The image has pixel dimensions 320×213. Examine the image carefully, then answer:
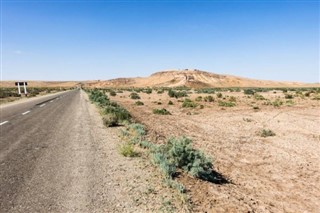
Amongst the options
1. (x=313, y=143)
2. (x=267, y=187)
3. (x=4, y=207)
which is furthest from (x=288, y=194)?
(x=313, y=143)

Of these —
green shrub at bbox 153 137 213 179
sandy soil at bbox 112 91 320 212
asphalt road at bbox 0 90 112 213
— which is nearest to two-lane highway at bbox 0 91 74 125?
asphalt road at bbox 0 90 112 213

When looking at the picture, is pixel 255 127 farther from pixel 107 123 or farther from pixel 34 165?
pixel 34 165

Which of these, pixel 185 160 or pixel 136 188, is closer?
pixel 136 188

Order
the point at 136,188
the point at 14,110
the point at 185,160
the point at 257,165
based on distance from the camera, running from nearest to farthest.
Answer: the point at 136,188
the point at 185,160
the point at 257,165
the point at 14,110

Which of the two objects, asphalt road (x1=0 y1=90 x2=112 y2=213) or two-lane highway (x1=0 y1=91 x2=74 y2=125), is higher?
asphalt road (x1=0 y1=90 x2=112 y2=213)

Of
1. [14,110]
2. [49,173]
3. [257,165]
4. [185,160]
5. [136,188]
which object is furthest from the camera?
[14,110]

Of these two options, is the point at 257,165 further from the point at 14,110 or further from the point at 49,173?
the point at 14,110

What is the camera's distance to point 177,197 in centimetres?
532

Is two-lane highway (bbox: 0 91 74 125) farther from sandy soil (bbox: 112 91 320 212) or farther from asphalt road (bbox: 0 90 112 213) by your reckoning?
sandy soil (bbox: 112 91 320 212)

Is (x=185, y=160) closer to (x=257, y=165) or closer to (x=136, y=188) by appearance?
(x=136, y=188)

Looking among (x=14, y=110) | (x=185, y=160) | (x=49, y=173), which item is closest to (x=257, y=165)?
(x=185, y=160)

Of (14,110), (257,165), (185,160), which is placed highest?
(185,160)

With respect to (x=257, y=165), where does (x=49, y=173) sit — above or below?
above

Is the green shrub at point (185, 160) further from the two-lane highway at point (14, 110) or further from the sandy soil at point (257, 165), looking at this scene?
the two-lane highway at point (14, 110)
